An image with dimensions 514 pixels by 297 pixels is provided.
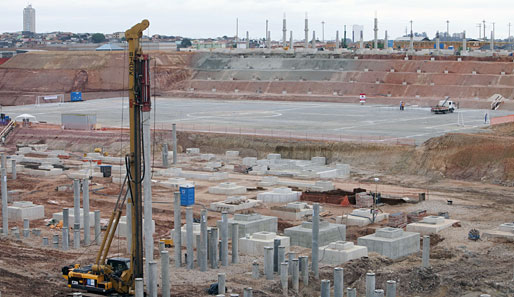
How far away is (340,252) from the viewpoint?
86.0 ft

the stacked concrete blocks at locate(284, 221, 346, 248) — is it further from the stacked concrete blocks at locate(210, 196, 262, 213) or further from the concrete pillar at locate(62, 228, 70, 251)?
the concrete pillar at locate(62, 228, 70, 251)

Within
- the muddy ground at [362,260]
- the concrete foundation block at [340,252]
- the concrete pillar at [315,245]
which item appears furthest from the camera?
the concrete foundation block at [340,252]

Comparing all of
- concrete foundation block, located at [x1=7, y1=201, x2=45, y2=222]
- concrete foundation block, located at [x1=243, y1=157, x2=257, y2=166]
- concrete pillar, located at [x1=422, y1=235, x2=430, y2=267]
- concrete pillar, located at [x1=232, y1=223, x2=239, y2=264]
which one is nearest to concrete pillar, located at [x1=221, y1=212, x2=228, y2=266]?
concrete pillar, located at [x1=232, y1=223, x2=239, y2=264]

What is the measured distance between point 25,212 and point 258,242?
11.3 m

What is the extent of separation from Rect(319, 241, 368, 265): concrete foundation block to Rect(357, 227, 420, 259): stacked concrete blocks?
0.80 meters

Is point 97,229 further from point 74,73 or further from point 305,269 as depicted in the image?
point 74,73

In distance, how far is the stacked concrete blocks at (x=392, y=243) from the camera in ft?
89.4

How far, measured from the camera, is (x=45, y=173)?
154 ft

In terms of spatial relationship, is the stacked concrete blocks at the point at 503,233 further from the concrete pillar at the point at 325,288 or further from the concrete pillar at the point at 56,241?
the concrete pillar at the point at 56,241

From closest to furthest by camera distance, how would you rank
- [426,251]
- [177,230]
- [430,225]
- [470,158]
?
1. [177,230]
2. [426,251]
3. [430,225]
4. [470,158]

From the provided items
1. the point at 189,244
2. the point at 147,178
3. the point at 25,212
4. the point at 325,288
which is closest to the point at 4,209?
the point at 25,212

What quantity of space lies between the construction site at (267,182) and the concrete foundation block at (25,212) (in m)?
0.09

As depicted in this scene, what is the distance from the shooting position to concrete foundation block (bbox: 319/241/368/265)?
26125mm

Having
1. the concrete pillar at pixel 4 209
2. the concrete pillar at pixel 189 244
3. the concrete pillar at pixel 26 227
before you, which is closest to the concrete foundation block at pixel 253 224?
the concrete pillar at pixel 189 244
